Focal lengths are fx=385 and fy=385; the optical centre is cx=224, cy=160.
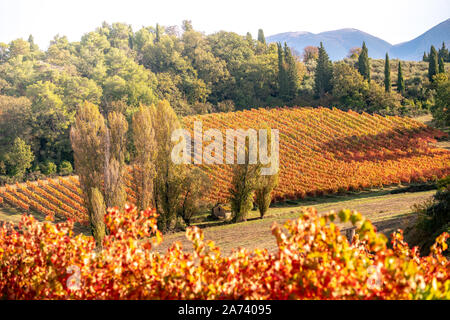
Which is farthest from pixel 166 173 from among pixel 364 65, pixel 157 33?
pixel 157 33

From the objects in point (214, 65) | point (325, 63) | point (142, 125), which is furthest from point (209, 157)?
point (214, 65)

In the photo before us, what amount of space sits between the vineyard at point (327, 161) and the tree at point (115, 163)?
2.62 m

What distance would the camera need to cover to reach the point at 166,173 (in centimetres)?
1912

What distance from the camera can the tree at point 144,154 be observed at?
1861cm

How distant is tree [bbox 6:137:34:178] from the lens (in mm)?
37344

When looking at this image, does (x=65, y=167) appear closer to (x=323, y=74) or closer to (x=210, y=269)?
(x=323, y=74)

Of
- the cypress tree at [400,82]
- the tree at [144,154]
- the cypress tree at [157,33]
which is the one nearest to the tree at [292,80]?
the cypress tree at [400,82]

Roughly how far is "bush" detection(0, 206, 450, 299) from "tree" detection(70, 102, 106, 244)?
40.7ft

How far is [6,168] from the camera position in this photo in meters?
38.5

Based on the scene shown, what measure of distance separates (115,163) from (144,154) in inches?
65.6

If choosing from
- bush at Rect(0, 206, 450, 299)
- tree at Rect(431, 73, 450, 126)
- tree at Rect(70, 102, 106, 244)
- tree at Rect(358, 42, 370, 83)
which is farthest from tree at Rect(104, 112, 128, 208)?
tree at Rect(358, 42, 370, 83)
